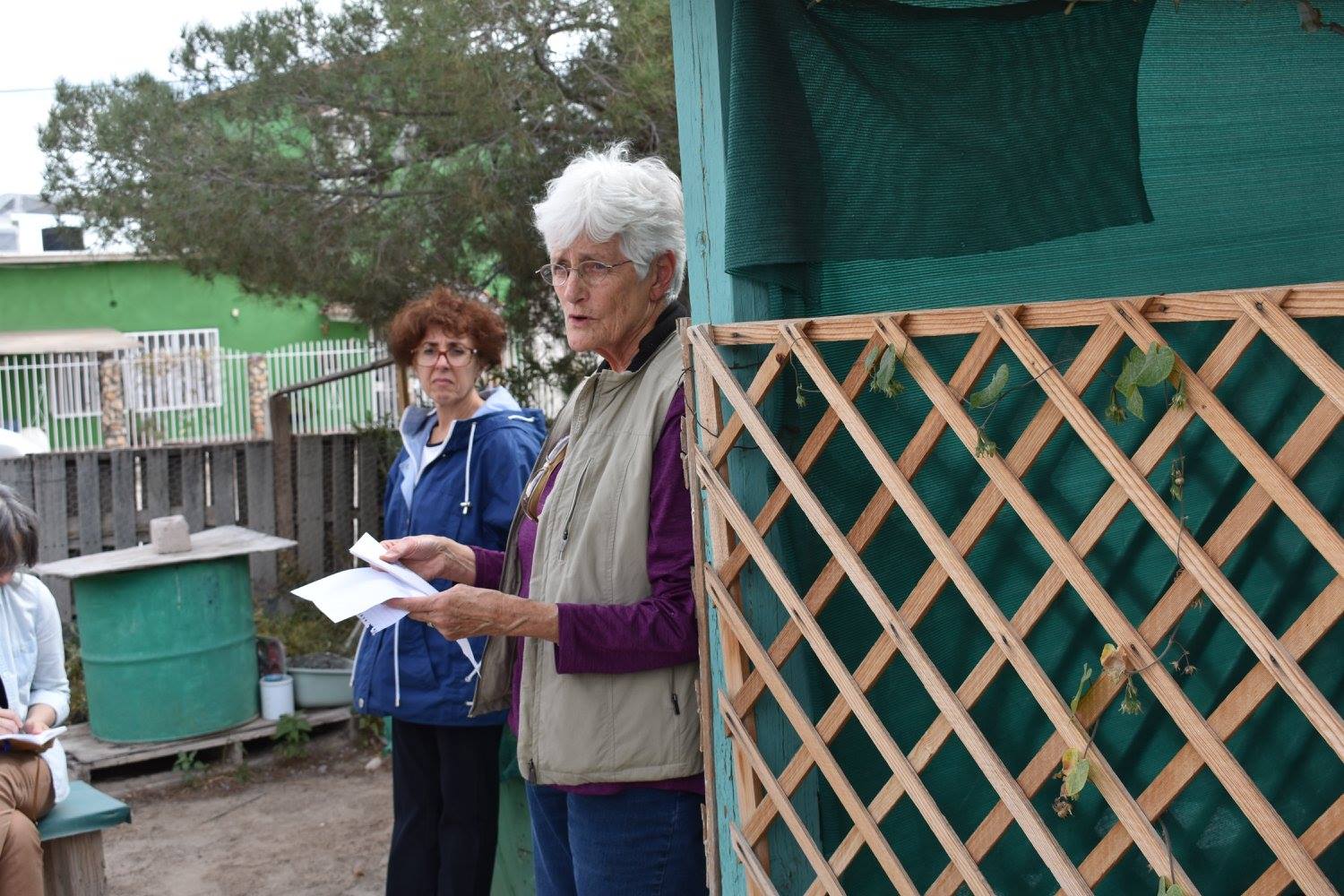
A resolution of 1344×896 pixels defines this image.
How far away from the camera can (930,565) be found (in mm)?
1832

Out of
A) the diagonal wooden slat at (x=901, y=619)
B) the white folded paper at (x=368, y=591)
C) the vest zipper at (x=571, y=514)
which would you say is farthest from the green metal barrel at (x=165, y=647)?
the diagonal wooden slat at (x=901, y=619)

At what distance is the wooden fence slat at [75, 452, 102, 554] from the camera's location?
7.95 metres

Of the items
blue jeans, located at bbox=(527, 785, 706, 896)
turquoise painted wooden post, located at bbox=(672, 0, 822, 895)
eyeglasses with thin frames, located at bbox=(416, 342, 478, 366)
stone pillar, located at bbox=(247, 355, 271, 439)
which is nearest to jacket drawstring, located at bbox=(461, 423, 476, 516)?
eyeglasses with thin frames, located at bbox=(416, 342, 478, 366)

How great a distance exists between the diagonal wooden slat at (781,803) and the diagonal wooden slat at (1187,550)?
2.24ft

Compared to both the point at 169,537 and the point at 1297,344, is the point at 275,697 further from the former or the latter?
the point at 1297,344

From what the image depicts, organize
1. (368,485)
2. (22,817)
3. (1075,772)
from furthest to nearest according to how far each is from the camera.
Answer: (368,485) < (22,817) < (1075,772)

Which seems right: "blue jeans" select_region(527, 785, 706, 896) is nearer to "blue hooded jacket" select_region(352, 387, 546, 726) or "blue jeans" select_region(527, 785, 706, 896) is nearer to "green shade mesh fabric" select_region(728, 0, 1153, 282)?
"green shade mesh fabric" select_region(728, 0, 1153, 282)

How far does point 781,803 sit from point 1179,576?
759 mm

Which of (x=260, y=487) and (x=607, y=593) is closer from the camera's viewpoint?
(x=607, y=593)

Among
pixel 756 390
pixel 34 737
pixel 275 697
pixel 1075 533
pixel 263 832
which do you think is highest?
pixel 756 390

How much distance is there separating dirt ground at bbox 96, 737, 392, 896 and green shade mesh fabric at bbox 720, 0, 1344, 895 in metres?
3.20

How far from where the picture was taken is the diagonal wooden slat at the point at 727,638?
6.67 ft

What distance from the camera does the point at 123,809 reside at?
135 inches

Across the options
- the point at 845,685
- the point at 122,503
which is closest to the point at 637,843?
the point at 845,685
